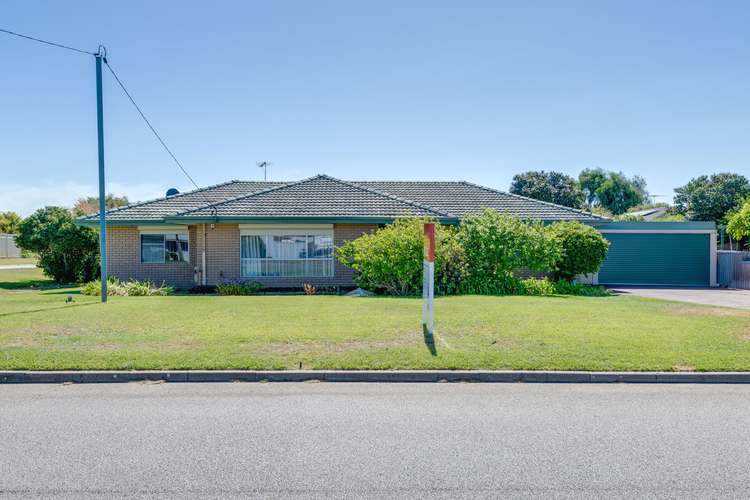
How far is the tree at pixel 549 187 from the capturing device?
6069cm

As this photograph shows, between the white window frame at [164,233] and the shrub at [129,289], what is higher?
the white window frame at [164,233]

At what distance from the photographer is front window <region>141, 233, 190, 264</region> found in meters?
21.3

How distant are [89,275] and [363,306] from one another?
17.4m

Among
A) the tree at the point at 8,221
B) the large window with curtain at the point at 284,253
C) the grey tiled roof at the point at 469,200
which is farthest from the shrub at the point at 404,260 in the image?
the tree at the point at 8,221

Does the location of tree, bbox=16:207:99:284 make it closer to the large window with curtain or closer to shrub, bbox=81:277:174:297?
shrub, bbox=81:277:174:297

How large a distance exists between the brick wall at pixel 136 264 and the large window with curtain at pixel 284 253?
2157 mm

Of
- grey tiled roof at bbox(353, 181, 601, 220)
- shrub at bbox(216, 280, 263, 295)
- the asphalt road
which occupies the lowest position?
the asphalt road

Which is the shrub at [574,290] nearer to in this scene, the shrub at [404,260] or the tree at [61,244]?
the shrub at [404,260]

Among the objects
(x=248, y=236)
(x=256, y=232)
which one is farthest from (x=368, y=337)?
(x=248, y=236)

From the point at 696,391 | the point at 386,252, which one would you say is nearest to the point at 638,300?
the point at 386,252

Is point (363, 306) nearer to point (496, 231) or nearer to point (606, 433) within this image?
point (496, 231)

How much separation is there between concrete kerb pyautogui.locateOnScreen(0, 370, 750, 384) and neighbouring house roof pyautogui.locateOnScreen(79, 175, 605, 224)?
12800mm

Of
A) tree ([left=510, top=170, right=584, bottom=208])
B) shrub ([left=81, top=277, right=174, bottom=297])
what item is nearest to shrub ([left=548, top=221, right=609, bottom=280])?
shrub ([left=81, top=277, right=174, bottom=297])

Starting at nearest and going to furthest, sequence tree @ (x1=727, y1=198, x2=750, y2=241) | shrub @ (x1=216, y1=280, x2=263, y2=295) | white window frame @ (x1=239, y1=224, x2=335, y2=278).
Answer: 1. shrub @ (x1=216, y1=280, x2=263, y2=295)
2. white window frame @ (x1=239, y1=224, x2=335, y2=278)
3. tree @ (x1=727, y1=198, x2=750, y2=241)
